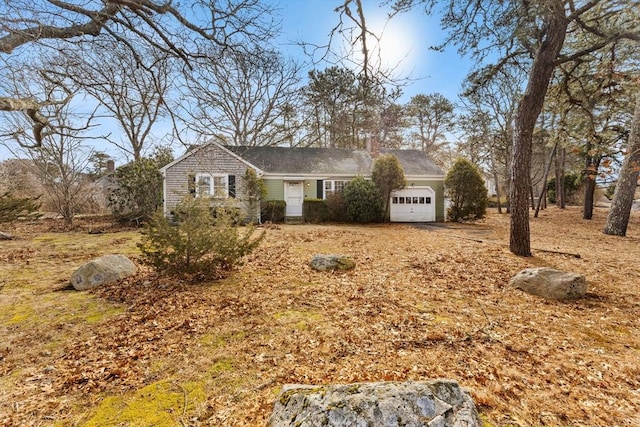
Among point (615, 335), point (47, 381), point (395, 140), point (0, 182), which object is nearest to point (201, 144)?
point (47, 381)

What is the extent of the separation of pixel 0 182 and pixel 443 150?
30.7 m

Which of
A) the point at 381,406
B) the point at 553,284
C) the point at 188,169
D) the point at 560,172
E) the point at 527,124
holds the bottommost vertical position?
the point at 553,284

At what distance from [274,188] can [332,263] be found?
36.8 ft

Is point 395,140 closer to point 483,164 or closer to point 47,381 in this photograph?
point 483,164

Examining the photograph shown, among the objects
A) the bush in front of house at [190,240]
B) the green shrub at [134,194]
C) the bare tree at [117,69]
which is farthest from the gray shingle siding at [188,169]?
the bush in front of house at [190,240]

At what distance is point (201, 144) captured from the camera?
17.0ft

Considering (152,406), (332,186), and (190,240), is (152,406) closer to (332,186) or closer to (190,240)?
(190,240)

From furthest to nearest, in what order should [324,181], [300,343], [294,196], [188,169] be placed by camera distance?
[324,181] → [294,196] → [188,169] → [300,343]

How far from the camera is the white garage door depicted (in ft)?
54.3

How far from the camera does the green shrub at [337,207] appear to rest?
50.9ft

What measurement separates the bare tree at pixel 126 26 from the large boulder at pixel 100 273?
2336mm

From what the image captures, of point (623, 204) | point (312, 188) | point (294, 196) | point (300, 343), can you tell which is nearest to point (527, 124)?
point (300, 343)

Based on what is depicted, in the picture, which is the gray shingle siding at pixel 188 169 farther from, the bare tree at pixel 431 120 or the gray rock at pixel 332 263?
the bare tree at pixel 431 120

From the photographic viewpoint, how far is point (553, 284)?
14.6ft
